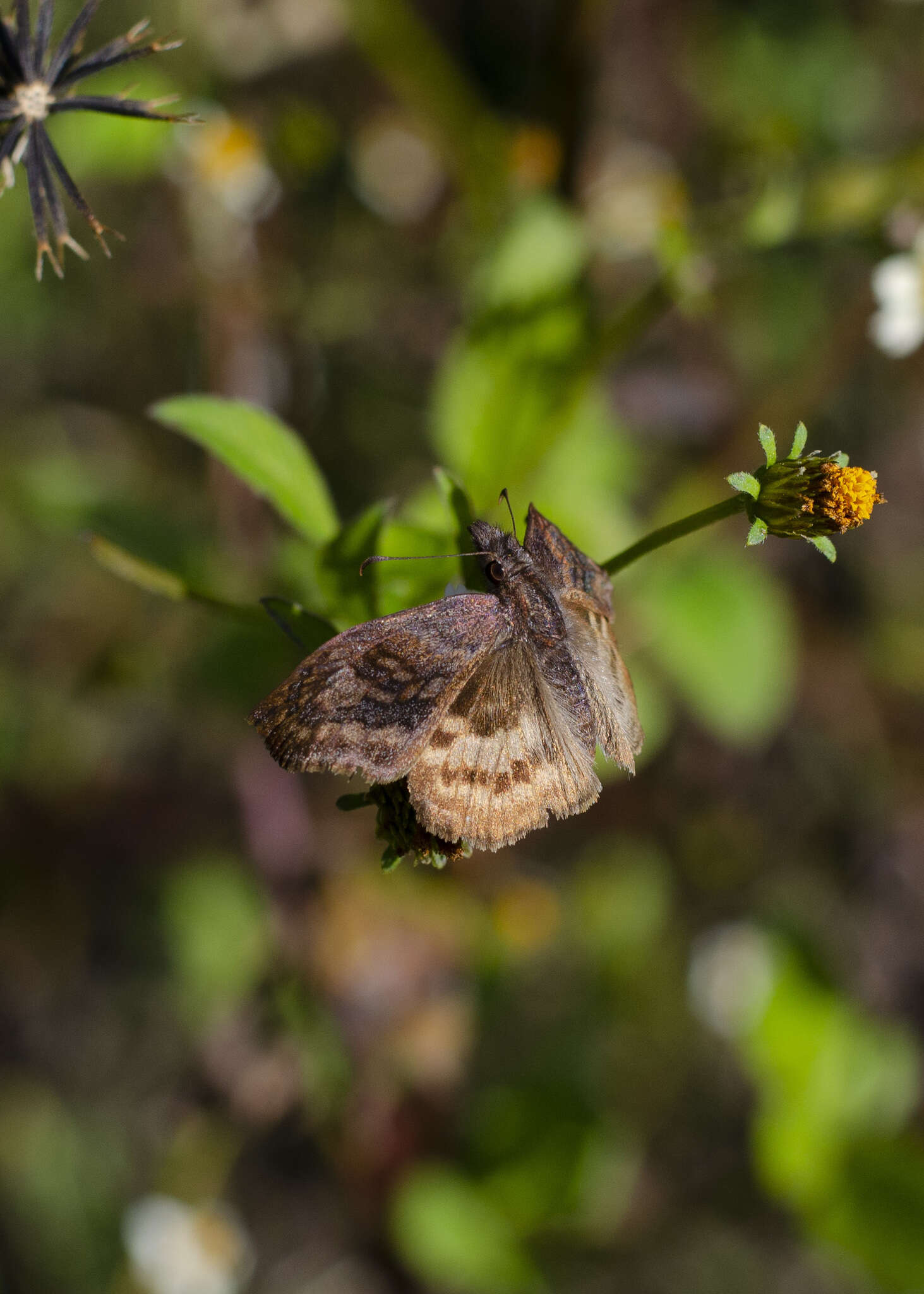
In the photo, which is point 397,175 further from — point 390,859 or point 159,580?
point 390,859

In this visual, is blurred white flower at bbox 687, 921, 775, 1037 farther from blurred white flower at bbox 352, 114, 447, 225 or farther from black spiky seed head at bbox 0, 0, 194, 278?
black spiky seed head at bbox 0, 0, 194, 278

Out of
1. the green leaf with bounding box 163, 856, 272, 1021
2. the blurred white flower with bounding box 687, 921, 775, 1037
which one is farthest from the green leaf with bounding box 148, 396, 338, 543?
the blurred white flower with bounding box 687, 921, 775, 1037

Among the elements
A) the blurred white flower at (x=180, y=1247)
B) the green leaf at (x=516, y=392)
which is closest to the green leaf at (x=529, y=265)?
the green leaf at (x=516, y=392)

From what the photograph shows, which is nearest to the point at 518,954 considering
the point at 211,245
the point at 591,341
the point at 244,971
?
the point at 244,971

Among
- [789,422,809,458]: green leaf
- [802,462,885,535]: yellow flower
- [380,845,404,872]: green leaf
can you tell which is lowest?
[380,845,404,872]: green leaf

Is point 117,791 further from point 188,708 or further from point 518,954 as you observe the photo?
point 518,954
